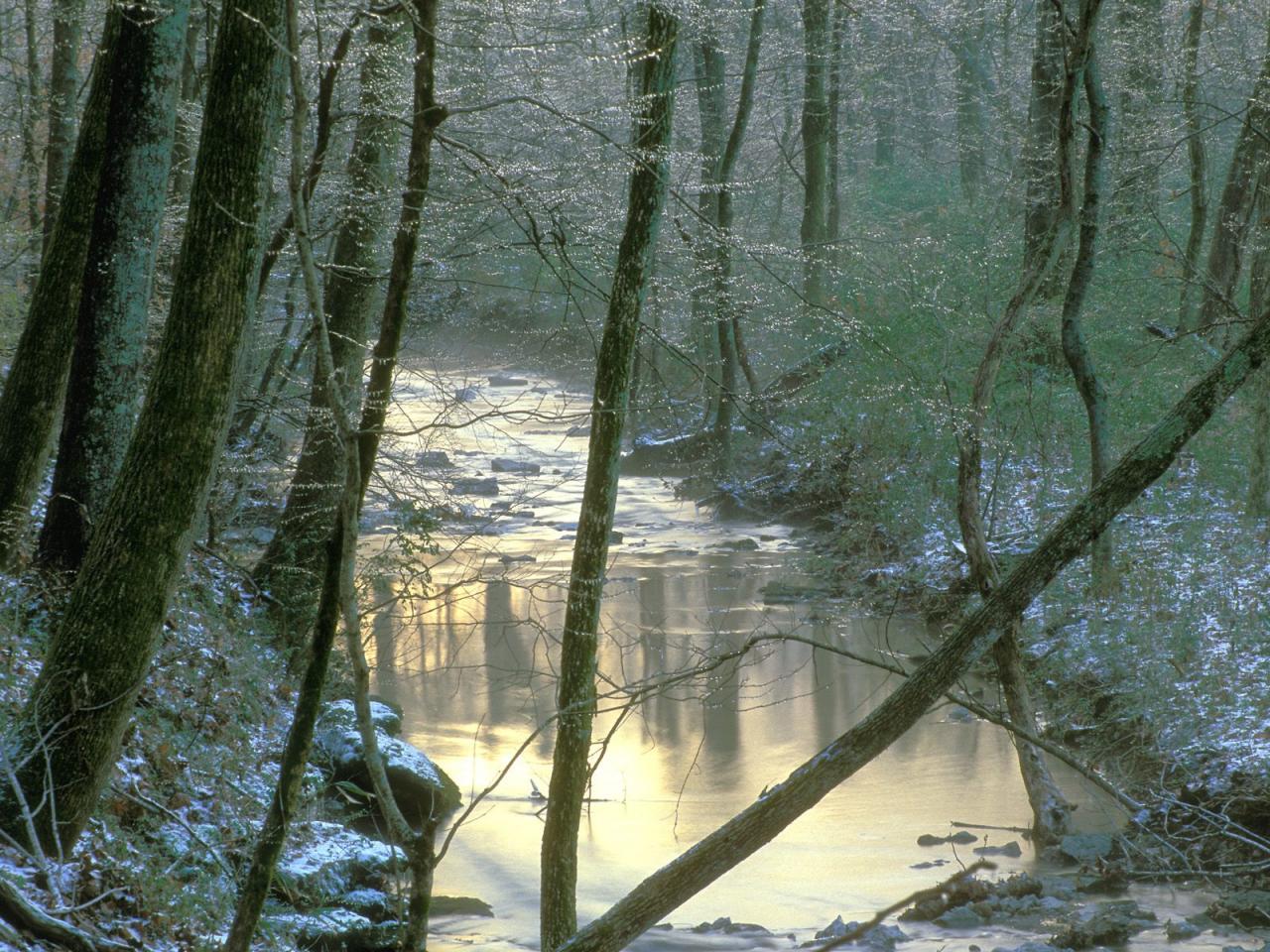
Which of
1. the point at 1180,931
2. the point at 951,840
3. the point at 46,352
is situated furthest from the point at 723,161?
the point at 1180,931

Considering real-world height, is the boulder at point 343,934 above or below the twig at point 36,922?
below

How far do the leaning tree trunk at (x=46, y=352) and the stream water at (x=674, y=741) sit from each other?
1922 mm

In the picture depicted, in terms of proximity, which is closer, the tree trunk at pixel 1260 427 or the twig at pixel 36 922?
the twig at pixel 36 922

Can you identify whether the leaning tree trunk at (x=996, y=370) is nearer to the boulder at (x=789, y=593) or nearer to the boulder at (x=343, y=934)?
the boulder at (x=343, y=934)

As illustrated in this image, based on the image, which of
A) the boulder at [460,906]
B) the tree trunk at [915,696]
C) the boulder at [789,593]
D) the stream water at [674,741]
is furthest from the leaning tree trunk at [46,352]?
the boulder at [789,593]

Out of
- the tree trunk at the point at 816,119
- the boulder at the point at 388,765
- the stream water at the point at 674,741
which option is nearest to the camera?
the stream water at the point at 674,741

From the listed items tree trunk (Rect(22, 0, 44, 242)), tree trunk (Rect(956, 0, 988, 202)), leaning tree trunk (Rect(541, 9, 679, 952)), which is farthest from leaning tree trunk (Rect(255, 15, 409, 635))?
tree trunk (Rect(956, 0, 988, 202))

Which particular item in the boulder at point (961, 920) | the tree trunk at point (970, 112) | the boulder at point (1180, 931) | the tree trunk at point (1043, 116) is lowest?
the boulder at point (961, 920)

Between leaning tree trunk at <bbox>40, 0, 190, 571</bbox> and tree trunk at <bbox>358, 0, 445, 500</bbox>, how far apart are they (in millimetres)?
1429

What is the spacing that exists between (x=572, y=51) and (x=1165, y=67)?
1011cm

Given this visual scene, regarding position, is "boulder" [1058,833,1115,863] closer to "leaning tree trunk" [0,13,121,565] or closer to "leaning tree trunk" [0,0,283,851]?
"leaning tree trunk" [0,0,283,851]

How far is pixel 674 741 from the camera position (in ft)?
33.7

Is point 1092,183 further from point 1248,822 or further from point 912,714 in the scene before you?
point 912,714

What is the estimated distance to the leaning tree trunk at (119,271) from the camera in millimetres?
5926
